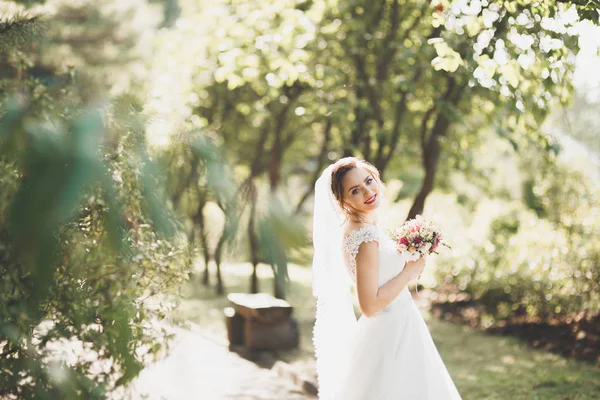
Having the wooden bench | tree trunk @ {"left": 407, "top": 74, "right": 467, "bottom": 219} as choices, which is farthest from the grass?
tree trunk @ {"left": 407, "top": 74, "right": 467, "bottom": 219}

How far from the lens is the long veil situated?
3570 mm

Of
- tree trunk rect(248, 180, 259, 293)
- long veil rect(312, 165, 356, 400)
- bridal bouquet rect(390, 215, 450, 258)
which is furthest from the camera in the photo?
long veil rect(312, 165, 356, 400)

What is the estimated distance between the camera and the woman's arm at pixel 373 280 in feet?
10.5

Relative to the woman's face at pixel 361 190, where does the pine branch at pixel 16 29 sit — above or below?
above

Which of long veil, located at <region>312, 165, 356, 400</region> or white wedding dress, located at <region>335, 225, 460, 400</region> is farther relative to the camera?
long veil, located at <region>312, 165, 356, 400</region>

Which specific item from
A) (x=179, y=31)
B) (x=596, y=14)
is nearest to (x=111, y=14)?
(x=179, y=31)

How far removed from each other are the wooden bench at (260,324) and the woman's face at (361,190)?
4495 millimetres

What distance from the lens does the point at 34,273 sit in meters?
0.67

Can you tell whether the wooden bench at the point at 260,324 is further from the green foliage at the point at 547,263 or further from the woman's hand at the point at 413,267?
the woman's hand at the point at 413,267

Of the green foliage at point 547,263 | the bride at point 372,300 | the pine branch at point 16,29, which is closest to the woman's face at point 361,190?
the bride at point 372,300

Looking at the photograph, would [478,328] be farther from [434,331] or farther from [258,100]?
[258,100]

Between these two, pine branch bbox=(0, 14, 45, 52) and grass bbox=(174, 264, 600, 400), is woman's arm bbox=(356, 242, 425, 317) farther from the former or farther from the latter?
pine branch bbox=(0, 14, 45, 52)

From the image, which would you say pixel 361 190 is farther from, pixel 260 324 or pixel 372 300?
pixel 260 324

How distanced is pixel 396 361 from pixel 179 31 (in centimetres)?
961
